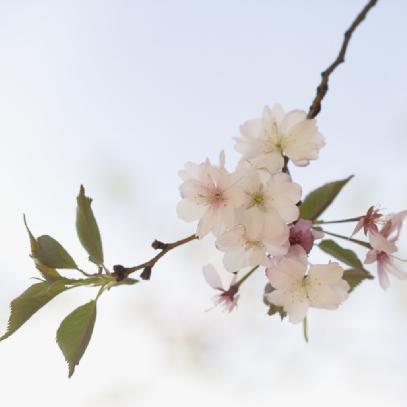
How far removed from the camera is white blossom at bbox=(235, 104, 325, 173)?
3.08 feet

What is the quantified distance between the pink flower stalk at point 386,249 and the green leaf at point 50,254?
46cm

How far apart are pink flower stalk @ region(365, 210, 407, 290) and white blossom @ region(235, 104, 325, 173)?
0.54 ft

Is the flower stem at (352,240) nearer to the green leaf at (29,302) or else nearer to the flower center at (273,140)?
the flower center at (273,140)

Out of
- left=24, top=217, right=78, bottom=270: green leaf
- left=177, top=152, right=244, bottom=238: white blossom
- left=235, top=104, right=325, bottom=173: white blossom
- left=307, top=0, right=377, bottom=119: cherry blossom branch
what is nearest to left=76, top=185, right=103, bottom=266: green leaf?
left=24, top=217, right=78, bottom=270: green leaf

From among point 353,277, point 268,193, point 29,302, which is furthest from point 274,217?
point 29,302

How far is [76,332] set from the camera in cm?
90

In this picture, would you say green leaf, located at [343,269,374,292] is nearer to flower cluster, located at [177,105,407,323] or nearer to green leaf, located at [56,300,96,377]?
flower cluster, located at [177,105,407,323]

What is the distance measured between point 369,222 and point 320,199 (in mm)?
88

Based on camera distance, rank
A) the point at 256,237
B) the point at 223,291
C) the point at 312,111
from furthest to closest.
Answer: the point at 223,291 → the point at 312,111 → the point at 256,237

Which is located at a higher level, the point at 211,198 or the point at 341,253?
the point at 211,198

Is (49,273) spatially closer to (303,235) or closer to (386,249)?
(303,235)

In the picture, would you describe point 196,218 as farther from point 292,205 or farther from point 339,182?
point 339,182

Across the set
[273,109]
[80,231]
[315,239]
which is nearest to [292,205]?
[315,239]

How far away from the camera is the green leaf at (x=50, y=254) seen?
90cm
